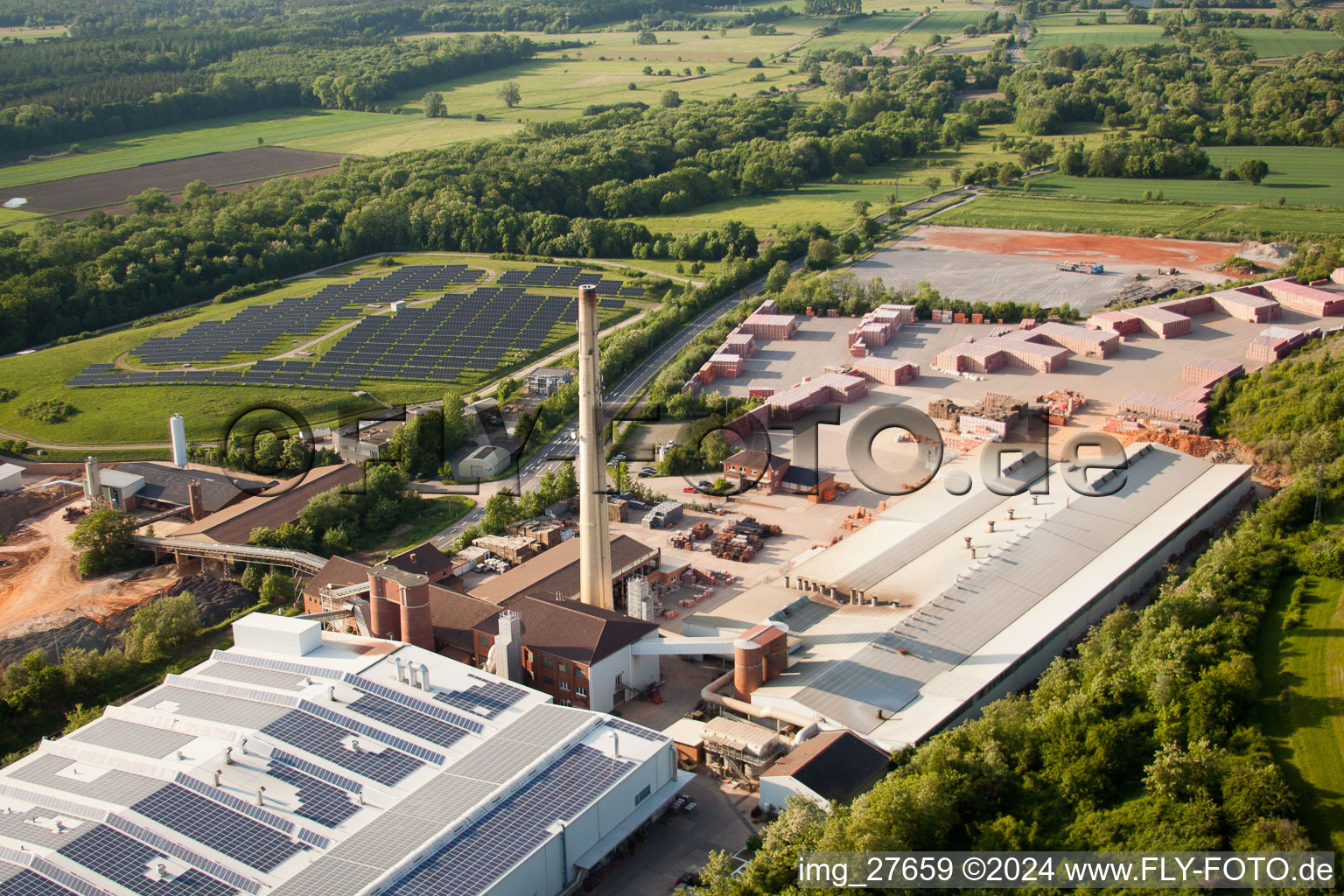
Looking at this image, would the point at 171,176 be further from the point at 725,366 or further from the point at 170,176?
the point at 725,366

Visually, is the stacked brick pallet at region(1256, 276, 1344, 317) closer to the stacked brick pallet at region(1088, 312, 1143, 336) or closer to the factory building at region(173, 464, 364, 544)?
the stacked brick pallet at region(1088, 312, 1143, 336)

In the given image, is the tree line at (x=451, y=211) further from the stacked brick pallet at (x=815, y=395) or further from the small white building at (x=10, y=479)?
the stacked brick pallet at (x=815, y=395)

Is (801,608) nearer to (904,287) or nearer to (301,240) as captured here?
(904,287)

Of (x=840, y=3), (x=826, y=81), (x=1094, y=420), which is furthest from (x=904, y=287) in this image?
(x=840, y=3)

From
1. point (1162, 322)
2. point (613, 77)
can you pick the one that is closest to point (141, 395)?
point (1162, 322)

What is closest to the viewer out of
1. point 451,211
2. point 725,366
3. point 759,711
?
point 759,711

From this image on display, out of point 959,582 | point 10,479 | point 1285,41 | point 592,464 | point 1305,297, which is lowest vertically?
point 10,479

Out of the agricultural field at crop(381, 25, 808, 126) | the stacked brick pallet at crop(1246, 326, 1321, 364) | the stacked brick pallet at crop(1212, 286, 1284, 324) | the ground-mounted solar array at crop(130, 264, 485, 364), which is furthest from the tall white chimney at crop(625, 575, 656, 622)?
the agricultural field at crop(381, 25, 808, 126)
